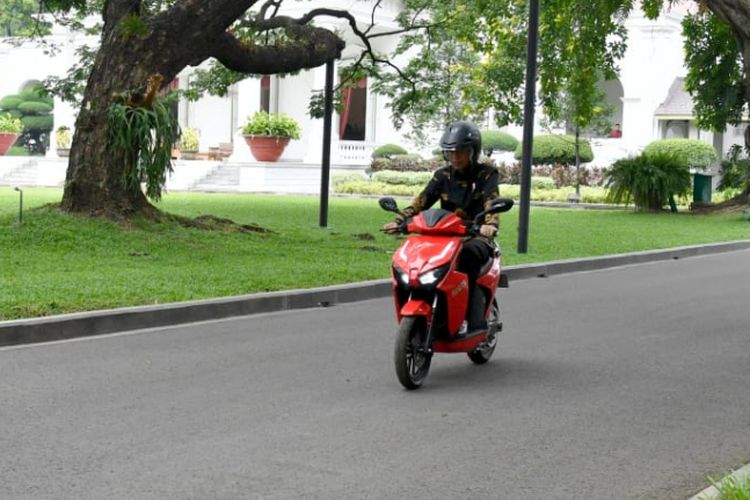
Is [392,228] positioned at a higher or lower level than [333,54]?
lower

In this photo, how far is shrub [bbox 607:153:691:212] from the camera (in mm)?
31812

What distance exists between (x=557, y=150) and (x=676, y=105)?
5443 millimetres

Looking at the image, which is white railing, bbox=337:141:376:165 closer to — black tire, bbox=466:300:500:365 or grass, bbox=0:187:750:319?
grass, bbox=0:187:750:319

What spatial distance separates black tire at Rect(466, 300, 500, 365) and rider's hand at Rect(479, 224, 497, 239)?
Result: 0.90 m

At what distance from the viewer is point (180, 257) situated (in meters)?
15.3

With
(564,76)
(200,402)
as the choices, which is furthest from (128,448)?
(564,76)

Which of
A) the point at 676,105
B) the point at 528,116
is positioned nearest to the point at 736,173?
the point at 676,105

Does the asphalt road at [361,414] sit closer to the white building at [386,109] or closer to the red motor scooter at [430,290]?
the red motor scooter at [430,290]

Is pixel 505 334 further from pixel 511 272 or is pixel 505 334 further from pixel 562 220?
pixel 562 220

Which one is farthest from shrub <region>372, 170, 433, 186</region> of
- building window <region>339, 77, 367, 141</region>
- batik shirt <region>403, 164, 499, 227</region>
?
batik shirt <region>403, 164, 499, 227</region>

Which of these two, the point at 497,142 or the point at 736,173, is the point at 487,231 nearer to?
the point at 736,173

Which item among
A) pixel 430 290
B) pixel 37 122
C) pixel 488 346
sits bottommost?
pixel 488 346

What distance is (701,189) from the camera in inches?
1310

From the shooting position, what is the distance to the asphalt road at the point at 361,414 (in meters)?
5.88
